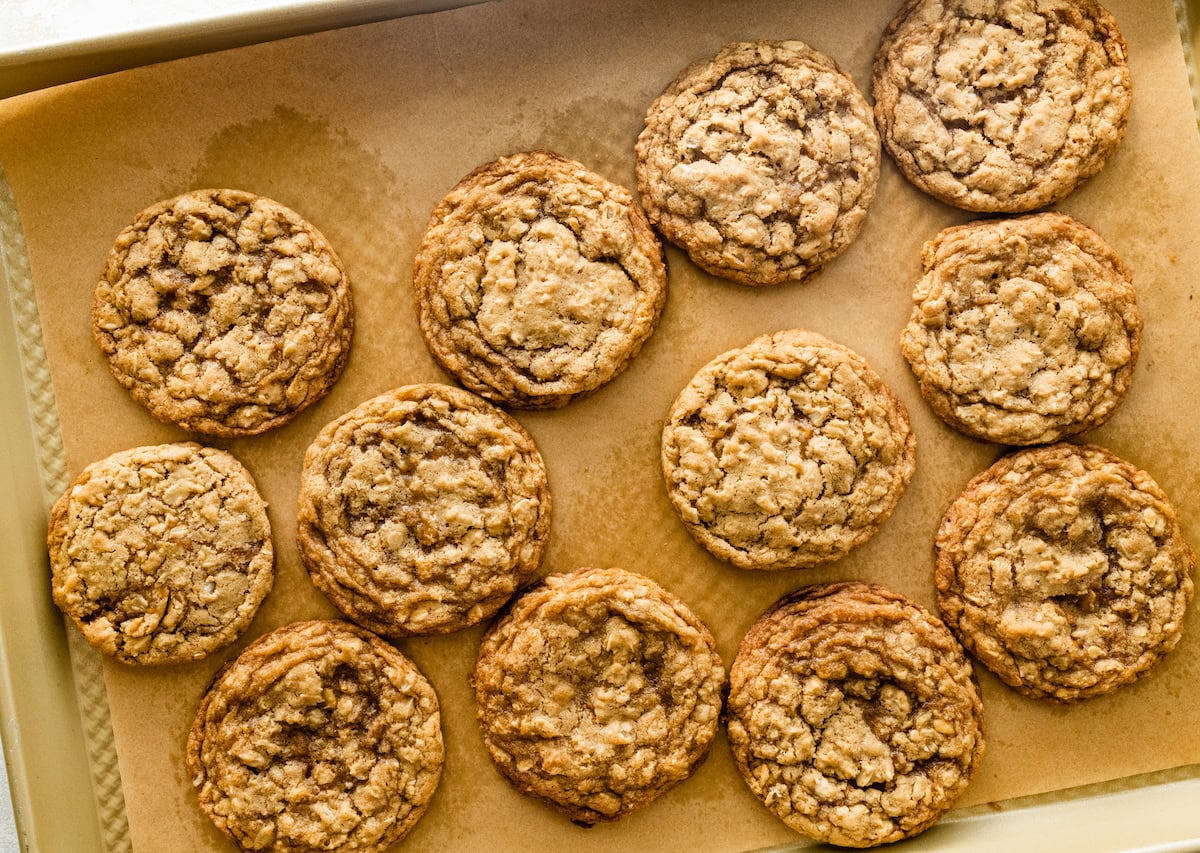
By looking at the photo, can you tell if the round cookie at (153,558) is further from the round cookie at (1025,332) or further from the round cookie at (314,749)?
the round cookie at (1025,332)

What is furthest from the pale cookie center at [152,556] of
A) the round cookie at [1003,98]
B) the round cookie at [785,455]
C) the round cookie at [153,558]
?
the round cookie at [1003,98]

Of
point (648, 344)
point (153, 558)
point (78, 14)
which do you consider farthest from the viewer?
point (78, 14)

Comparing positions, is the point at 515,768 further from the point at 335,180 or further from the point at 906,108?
the point at 906,108

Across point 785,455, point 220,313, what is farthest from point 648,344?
point 220,313

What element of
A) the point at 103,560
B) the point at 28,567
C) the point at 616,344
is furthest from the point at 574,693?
the point at 28,567

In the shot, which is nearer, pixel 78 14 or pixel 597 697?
pixel 597 697

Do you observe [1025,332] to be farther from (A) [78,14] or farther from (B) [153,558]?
(A) [78,14]

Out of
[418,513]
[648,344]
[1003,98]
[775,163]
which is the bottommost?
[418,513]
